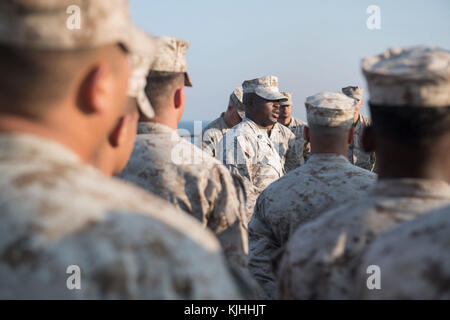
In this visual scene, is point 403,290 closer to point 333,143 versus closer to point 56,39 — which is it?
point 56,39

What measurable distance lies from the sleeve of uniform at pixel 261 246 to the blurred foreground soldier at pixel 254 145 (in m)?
1.76

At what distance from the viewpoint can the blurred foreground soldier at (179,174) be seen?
10.3 feet

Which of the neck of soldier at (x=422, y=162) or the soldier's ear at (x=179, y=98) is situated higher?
the soldier's ear at (x=179, y=98)

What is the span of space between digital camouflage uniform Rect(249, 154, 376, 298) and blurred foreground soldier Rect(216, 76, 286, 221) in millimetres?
1939

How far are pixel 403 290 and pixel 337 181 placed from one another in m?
2.12

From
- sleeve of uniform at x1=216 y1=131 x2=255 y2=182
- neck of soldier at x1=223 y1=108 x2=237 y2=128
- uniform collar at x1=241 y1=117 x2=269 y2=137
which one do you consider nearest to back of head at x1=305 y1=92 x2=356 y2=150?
sleeve of uniform at x1=216 y1=131 x2=255 y2=182

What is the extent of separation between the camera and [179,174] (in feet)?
10.4

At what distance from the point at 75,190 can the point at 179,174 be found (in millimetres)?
1887

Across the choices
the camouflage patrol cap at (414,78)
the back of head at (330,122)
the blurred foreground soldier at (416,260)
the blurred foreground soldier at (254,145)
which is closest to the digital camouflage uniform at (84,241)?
the blurred foreground soldier at (416,260)

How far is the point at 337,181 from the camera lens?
3676 millimetres

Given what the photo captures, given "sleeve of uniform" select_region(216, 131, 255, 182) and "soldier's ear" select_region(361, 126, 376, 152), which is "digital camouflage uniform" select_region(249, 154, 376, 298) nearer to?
"soldier's ear" select_region(361, 126, 376, 152)

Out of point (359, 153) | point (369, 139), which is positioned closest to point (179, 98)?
point (369, 139)

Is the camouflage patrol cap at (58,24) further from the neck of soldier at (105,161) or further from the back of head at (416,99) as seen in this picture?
the back of head at (416,99)
